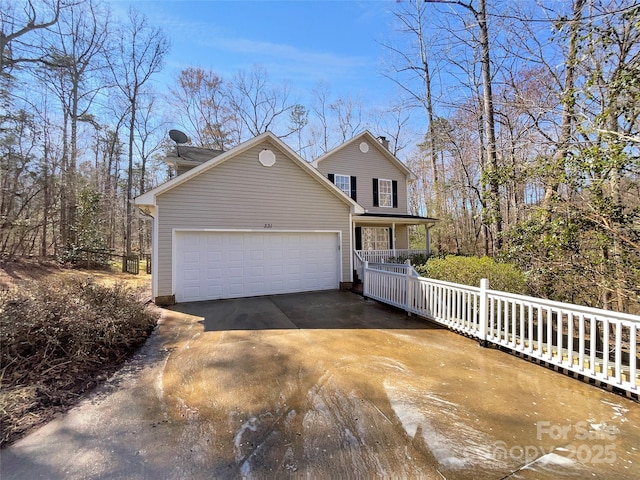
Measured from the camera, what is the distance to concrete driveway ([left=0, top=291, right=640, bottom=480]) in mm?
2168

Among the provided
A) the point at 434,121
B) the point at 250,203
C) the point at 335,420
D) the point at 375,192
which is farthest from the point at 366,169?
the point at 335,420

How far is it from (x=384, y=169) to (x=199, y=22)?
10.1 metres

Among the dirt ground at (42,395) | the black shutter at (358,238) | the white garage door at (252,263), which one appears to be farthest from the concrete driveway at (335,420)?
the black shutter at (358,238)

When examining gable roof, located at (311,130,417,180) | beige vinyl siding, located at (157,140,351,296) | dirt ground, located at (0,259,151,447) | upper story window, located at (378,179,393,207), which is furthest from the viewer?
upper story window, located at (378,179,393,207)

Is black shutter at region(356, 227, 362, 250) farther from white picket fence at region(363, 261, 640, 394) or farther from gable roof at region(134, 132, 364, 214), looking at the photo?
white picket fence at region(363, 261, 640, 394)

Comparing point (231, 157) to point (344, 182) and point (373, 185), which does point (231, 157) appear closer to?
point (344, 182)

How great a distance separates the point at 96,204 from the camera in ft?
49.9

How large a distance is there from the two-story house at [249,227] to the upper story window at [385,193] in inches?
207

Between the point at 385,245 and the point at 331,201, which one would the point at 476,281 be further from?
the point at 385,245

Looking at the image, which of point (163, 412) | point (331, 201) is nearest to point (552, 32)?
point (331, 201)

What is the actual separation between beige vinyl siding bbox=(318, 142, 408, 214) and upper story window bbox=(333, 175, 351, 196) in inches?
7.9

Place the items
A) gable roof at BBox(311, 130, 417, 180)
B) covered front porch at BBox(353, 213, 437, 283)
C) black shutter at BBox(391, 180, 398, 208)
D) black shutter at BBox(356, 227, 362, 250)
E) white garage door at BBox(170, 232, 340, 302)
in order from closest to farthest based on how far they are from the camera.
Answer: white garage door at BBox(170, 232, 340, 302)
covered front porch at BBox(353, 213, 437, 283)
gable roof at BBox(311, 130, 417, 180)
black shutter at BBox(356, 227, 362, 250)
black shutter at BBox(391, 180, 398, 208)

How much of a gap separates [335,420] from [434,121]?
1698cm

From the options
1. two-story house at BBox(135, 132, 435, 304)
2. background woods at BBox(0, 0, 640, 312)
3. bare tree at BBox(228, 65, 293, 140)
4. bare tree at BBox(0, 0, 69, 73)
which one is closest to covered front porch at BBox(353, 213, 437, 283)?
two-story house at BBox(135, 132, 435, 304)
